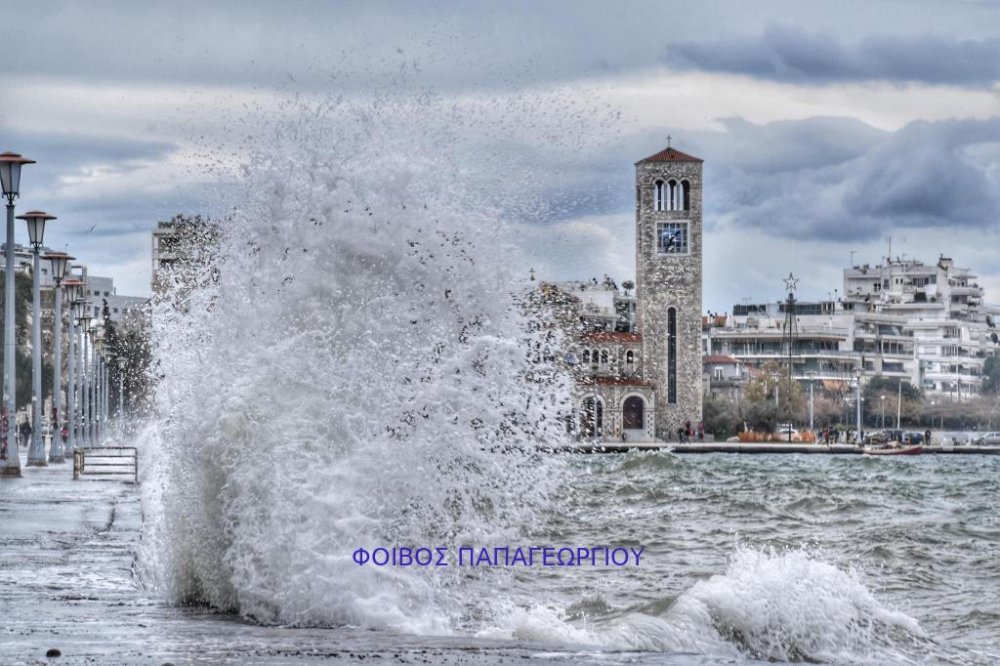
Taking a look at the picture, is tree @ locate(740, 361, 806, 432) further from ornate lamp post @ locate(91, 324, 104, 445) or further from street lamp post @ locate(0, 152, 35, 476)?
street lamp post @ locate(0, 152, 35, 476)

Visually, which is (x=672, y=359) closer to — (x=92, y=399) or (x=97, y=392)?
(x=97, y=392)

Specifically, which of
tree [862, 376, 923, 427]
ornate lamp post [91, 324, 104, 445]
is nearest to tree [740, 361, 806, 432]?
tree [862, 376, 923, 427]

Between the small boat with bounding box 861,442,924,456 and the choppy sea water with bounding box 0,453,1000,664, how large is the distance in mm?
79778

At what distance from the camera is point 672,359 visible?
116125 mm

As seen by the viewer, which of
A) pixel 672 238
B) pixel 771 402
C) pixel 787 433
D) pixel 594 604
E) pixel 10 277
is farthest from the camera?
pixel 771 402

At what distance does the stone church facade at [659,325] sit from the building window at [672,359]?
65 mm

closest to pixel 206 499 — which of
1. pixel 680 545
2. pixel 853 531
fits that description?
pixel 680 545

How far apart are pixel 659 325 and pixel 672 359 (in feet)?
8.92

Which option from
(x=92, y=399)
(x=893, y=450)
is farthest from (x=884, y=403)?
(x=92, y=399)

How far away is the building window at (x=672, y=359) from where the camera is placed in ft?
380

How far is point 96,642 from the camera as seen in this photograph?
9.54 metres

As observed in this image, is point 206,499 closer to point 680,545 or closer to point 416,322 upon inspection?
point 416,322

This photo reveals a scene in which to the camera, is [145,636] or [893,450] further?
[893,450]

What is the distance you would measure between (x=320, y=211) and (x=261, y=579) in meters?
2.60
